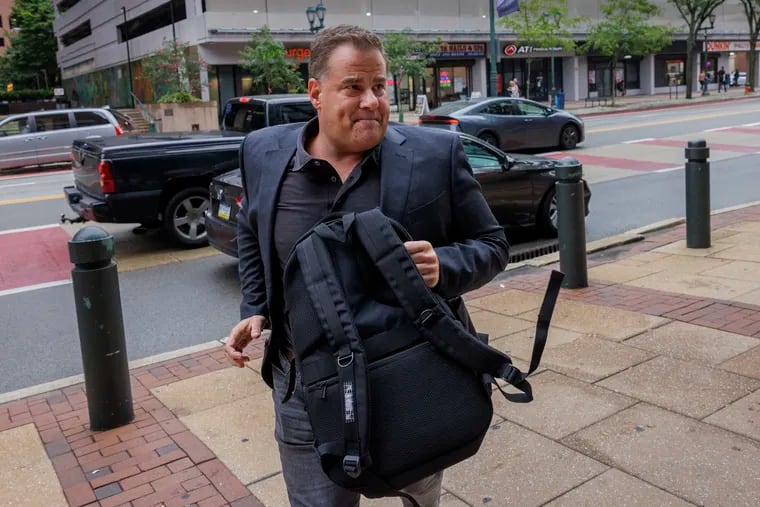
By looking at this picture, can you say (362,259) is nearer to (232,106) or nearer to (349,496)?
(349,496)

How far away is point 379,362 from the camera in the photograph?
195 cm

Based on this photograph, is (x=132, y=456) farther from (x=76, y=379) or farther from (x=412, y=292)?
(x=412, y=292)

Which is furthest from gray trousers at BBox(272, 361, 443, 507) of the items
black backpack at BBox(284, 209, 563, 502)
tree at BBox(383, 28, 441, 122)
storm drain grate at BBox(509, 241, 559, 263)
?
tree at BBox(383, 28, 441, 122)

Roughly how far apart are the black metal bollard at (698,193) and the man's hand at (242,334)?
258 inches

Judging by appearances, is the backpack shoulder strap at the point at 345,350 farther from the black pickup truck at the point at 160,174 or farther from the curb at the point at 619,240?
the black pickup truck at the point at 160,174

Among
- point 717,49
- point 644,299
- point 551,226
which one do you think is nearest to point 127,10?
point 717,49

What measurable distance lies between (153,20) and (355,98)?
154 feet

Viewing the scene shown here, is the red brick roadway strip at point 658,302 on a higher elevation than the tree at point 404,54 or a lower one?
lower

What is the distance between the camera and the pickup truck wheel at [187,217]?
984 cm

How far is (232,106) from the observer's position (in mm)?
11391

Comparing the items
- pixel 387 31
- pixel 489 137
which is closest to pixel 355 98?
pixel 489 137

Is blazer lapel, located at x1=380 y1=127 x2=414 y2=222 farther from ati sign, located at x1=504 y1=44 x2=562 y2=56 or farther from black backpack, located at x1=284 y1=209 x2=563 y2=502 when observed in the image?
ati sign, located at x1=504 y1=44 x2=562 y2=56

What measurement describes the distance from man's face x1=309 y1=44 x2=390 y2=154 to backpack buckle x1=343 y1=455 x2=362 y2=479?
Answer: 871 mm

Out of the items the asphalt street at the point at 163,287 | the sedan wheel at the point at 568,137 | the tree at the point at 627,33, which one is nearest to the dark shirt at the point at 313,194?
the asphalt street at the point at 163,287
